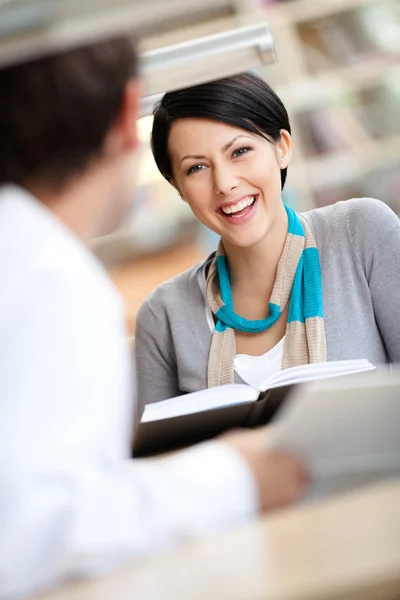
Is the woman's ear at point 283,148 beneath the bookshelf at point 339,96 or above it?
beneath

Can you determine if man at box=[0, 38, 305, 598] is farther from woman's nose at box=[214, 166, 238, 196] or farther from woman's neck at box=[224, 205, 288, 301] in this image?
woman's neck at box=[224, 205, 288, 301]

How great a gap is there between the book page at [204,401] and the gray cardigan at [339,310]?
411 mm

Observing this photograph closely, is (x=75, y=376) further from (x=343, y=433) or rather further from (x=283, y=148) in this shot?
(x=283, y=148)

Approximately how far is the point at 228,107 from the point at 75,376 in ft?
3.42

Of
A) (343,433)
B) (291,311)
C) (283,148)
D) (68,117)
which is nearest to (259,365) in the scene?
(291,311)

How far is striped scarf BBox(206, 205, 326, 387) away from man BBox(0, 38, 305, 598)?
0.74 meters

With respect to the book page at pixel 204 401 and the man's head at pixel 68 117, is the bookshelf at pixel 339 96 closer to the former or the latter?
the book page at pixel 204 401

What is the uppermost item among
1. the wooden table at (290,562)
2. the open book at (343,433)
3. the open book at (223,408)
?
the open book at (223,408)

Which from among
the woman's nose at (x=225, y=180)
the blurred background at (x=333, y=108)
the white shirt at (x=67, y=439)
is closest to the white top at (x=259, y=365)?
the woman's nose at (x=225, y=180)

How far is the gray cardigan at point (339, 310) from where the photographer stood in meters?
1.62

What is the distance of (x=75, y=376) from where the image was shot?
28.3 inches

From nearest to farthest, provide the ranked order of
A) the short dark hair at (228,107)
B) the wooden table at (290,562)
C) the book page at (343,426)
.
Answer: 1. the wooden table at (290,562)
2. the book page at (343,426)
3. the short dark hair at (228,107)

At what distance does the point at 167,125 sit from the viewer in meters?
1.68

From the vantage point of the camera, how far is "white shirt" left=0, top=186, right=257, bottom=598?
69 cm
